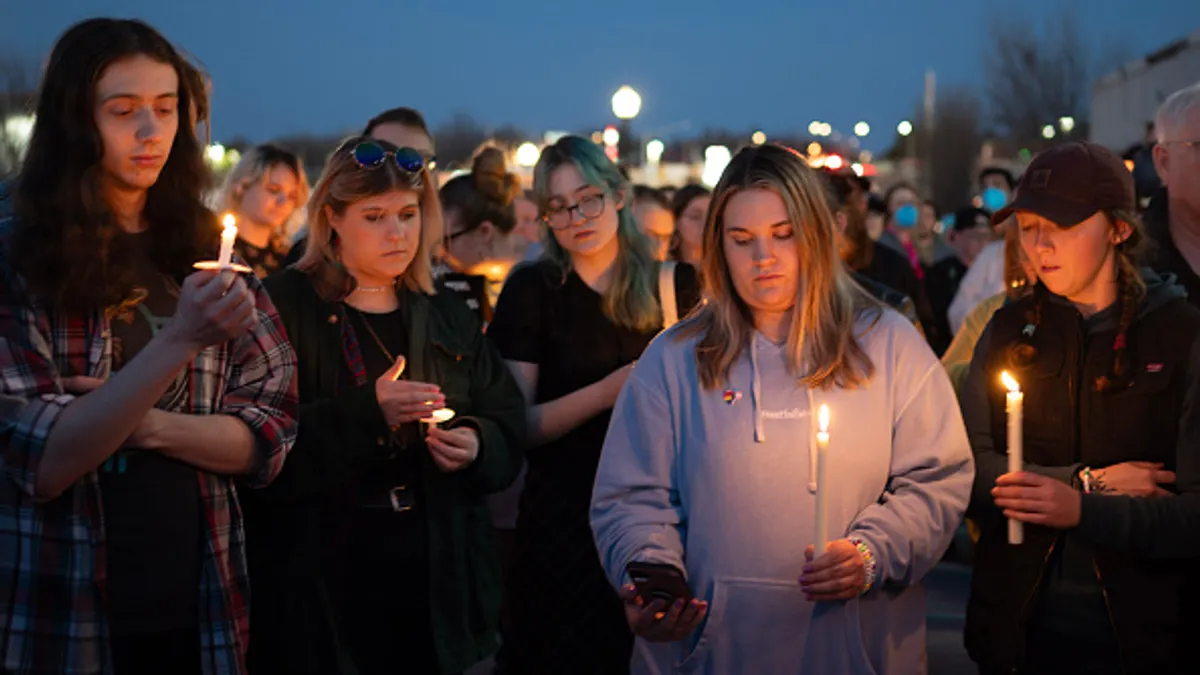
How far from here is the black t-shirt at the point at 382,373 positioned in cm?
477

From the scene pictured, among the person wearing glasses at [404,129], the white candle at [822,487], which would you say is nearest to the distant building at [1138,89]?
the person wearing glasses at [404,129]

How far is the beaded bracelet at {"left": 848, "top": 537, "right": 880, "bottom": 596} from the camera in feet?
12.3

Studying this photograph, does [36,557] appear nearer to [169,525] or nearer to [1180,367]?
[169,525]

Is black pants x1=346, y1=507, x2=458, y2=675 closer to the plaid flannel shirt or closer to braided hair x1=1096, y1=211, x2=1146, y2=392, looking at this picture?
the plaid flannel shirt

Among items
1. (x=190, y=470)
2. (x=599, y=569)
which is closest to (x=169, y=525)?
(x=190, y=470)

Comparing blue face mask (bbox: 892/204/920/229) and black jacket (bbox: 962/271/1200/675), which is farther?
blue face mask (bbox: 892/204/920/229)

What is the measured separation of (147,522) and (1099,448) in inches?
112

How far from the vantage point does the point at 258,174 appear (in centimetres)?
796

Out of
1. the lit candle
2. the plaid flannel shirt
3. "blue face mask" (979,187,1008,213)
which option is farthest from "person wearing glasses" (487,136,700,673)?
"blue face mask" (979,187,1008,213)

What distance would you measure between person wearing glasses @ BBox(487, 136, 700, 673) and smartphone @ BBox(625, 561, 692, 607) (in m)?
1.85

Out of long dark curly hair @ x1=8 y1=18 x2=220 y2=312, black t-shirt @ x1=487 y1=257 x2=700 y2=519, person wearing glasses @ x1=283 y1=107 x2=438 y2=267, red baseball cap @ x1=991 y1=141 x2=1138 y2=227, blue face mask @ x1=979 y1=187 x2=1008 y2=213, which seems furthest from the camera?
blue face mask @ x1=979 y1=187 x2=1008 y2=213

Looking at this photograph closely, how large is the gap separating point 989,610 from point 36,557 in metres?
2.79

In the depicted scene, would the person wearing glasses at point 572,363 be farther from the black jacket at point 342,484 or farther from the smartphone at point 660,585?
the smartphone at point 660,585

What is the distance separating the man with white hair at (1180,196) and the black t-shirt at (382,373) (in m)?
2.86
